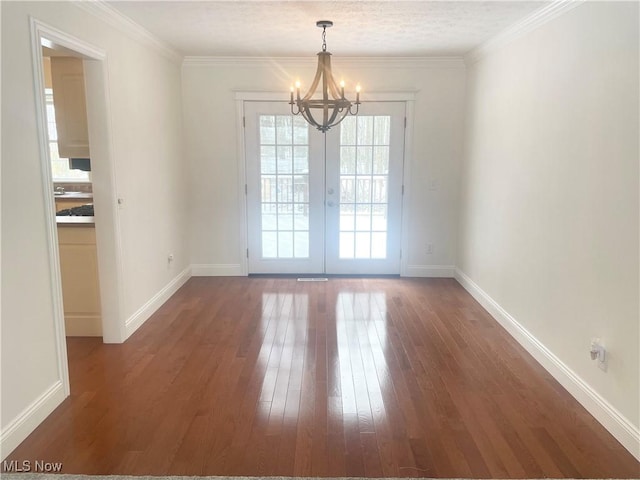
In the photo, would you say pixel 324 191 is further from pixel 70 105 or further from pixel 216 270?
pixel 70 105

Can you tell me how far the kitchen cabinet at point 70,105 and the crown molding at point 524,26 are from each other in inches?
139

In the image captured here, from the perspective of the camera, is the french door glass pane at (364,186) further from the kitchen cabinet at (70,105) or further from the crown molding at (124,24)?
the kitchen cabinet at (70,105)

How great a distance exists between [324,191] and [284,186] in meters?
0.47

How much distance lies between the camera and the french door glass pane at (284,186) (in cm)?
535

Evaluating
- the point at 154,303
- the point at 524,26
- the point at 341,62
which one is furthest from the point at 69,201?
the point at 524,26

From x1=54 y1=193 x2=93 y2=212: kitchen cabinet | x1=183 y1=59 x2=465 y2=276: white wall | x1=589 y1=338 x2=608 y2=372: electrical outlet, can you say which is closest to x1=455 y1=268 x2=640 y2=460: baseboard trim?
x1=589 y1=338 x2=608 y2=372: electrical outlet

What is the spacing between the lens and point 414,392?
115 inches

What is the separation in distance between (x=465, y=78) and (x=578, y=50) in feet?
7.92

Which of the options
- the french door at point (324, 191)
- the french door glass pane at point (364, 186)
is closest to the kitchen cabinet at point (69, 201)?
the french door at point (324, 191)

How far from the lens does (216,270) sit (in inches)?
223

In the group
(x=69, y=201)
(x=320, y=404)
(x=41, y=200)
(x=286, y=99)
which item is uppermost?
(x=286, y=99)

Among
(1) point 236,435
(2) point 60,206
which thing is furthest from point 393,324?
(2) point 60,206

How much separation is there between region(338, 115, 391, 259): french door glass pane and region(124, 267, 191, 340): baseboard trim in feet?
6.05

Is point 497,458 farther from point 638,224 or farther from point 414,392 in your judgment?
point 638,224
